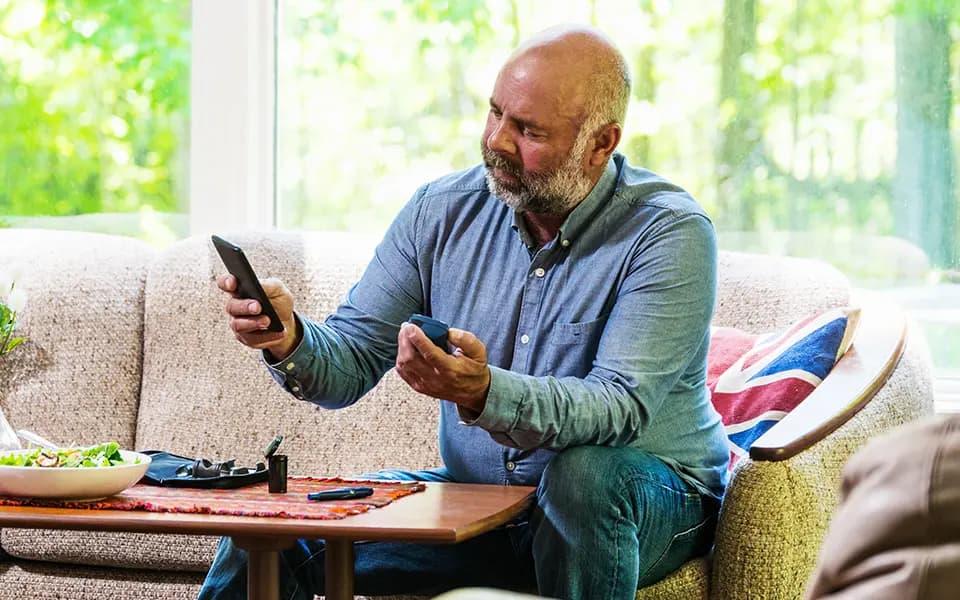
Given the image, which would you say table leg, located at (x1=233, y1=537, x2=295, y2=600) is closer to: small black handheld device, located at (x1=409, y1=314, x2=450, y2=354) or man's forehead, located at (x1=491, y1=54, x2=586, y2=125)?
small black handheld device, located at (x1=409, y1=314, x2=450, y2=354)

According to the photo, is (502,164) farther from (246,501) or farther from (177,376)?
(177,376)

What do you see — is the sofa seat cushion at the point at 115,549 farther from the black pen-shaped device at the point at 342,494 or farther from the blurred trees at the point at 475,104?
the blurred trees at the point at 475,104

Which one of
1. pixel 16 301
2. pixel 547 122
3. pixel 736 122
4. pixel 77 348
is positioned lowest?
pixel 77 348

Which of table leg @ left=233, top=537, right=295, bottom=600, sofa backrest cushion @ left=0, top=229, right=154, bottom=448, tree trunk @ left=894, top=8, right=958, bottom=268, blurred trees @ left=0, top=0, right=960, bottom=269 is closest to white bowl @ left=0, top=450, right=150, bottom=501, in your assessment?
table leg @ left=233, top=537, right=295, bottom=600

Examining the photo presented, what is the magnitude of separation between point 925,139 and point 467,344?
5.61 feet

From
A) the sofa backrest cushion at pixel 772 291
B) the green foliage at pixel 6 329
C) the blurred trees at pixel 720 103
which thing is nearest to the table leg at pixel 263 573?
the sofa backrest cushion at pixel 772 291

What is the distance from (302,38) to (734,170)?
118 cm

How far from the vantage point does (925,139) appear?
10.2 ft

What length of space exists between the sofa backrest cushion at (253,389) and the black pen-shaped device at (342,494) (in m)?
Answer: 0.92

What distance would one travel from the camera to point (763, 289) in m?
2.71

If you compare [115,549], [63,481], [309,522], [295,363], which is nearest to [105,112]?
[115,549]

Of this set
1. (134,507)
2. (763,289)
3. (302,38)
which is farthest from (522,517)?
(302,38)

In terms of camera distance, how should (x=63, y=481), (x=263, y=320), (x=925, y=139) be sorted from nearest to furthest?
(x=63, y=481), (x=263, y=320), (x=925, y=139)

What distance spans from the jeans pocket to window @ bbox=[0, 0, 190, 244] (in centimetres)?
194
